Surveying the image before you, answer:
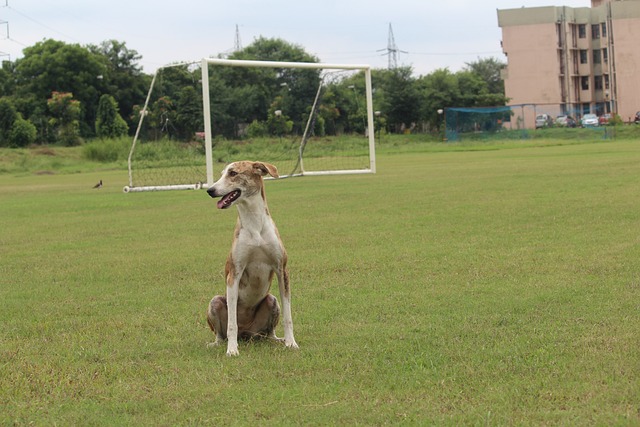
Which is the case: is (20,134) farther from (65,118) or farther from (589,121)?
(589,121)

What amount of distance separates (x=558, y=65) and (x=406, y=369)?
93600 millimetres

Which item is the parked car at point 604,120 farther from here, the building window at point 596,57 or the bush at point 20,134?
the bush at point 20,134

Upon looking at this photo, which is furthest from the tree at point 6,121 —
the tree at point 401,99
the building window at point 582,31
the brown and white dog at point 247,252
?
the brown and white dog at point 247,252

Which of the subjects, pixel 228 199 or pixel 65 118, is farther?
pixel 65 118

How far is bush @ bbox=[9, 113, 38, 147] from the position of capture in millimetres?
64062

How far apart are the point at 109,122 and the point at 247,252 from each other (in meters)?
64.6

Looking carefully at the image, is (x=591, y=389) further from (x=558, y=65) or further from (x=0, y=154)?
(x=558, y=65)

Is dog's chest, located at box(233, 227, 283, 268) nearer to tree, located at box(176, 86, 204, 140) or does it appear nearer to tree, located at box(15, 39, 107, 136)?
tree, located at box(176, 86, 204, 140)

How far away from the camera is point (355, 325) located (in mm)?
7559

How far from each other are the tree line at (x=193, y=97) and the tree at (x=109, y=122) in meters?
0.07

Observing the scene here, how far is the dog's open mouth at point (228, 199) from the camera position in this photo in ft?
21.7

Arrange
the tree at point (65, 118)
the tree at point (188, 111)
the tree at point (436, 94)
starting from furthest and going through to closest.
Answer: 1. the tree at point (436, 94)
2. the tree at point (65, 118)
3. the tree at point (188, 111)

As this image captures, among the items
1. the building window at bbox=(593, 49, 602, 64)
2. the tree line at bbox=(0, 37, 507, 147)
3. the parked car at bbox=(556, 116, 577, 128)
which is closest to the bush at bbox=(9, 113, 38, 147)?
the tree line at bbox=(0, 37, 507, 147)

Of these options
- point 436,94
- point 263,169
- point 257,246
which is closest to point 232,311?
point 257,246
